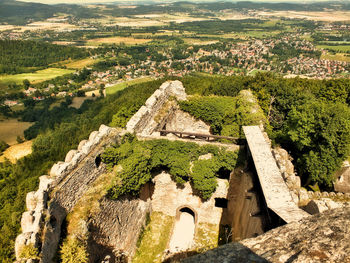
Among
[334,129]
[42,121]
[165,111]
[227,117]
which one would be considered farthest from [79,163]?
[42,121]

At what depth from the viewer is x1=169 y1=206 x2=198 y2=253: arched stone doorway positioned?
40.0 ft

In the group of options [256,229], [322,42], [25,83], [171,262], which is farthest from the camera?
[322,42]

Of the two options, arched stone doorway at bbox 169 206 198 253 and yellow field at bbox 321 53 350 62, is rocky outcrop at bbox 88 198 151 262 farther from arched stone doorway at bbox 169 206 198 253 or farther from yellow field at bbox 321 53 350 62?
yellow field at bbox 321 53 350 62

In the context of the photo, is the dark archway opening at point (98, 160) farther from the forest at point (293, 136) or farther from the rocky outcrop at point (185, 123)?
the rocky outcrop at point (185, 123)

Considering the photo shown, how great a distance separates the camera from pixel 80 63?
120625mm

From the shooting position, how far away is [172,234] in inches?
498

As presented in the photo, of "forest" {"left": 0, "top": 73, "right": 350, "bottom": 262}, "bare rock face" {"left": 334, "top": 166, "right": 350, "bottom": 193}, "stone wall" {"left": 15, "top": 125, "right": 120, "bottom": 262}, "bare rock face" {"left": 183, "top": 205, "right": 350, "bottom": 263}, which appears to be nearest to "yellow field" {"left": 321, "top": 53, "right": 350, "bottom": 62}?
"forest" {"left": 0, "top": 73, "right": 350, "bottom": 262}

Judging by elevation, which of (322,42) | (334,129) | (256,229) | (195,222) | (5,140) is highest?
(322,42)

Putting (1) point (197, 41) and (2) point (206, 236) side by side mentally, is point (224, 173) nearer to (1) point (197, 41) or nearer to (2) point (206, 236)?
(2) point (206, 236)

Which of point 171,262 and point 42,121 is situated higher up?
point 171,262

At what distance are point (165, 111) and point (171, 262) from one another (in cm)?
874

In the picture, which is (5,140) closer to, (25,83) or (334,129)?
(25,83)

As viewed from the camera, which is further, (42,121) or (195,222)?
(42,121)

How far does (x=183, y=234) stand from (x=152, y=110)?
7.43 meters
